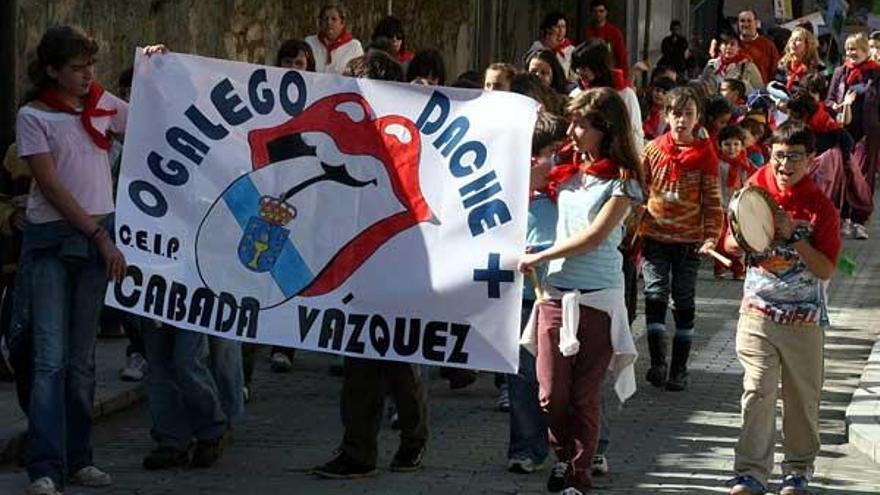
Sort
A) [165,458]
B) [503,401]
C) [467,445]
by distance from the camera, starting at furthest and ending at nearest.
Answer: [503,401], [467,445], [165,458]

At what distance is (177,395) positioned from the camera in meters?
9.54

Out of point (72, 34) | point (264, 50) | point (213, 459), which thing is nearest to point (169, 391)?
point (213, 459)

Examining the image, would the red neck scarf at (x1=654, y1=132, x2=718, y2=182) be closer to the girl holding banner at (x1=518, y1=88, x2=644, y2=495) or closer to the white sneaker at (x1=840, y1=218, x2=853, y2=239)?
the girl holding banner at (x1=518, y1=88, x2=644, y2=495)

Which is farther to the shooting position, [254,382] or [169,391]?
[254,382]

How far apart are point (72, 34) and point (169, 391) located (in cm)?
168

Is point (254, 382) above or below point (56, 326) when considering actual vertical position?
below

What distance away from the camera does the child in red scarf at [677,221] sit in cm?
1211

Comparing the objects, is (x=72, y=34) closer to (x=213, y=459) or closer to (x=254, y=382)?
(x=213, y=459)

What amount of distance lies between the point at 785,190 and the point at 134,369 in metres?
4.10

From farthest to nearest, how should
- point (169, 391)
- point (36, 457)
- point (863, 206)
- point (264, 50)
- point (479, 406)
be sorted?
point (863, 206) < point (264, 50) < point (479, 406) < point (169, 391) < point (36, 457)

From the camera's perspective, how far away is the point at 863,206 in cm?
2062

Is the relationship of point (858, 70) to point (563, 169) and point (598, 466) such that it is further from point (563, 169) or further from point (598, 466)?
point (563, 169)

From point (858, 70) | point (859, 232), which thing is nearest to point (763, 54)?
point (858, 70)

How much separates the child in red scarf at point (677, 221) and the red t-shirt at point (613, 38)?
34.0 feet
